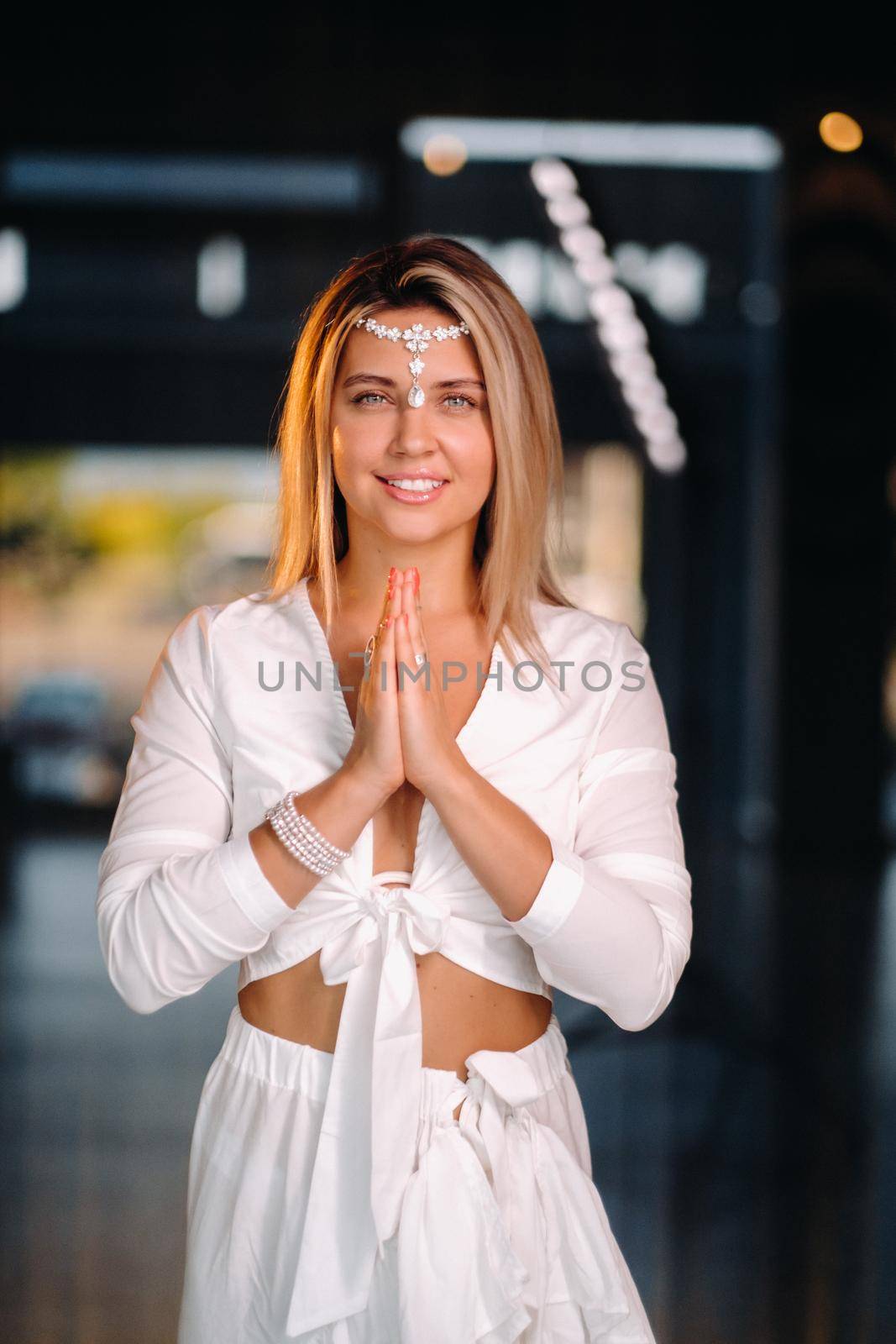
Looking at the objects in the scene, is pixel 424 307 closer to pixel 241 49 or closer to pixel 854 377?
pixel 241 49

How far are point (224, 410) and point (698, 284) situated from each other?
346cm

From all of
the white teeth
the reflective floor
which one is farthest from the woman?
the reflective floor

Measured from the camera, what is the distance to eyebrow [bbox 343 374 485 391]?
53.7 inches

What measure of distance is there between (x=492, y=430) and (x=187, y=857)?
512 millimetres

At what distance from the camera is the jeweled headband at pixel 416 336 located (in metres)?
1.35

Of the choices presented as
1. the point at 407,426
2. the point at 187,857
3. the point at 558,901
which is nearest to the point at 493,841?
the point at 558,901

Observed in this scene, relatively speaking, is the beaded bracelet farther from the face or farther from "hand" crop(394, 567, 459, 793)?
the face

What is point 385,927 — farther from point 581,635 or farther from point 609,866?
point 581,635

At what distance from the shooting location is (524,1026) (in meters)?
1.42

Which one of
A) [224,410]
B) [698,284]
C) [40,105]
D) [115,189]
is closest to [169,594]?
[224,410]

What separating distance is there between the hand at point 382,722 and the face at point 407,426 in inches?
6.4

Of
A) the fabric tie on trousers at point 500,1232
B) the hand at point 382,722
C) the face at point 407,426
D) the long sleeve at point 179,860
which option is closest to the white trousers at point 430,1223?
the fabric tie on trousers at point 500,1232

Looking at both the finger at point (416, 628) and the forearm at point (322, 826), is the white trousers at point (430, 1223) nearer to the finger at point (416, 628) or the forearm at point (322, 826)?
the forearm at point (322, 826)

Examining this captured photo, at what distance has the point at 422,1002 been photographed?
1.36 m
